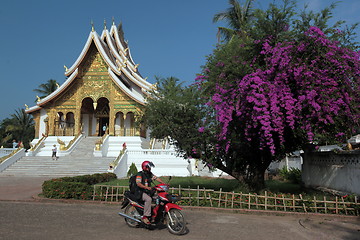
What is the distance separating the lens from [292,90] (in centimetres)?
707

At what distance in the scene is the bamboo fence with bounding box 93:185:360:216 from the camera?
22.4 ft

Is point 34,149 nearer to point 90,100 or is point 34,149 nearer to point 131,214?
point 90,100

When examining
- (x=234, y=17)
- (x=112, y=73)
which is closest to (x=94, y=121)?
(x=112, y=73)

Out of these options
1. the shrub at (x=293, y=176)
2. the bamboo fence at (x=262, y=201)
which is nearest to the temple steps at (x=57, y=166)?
the bamboo fence at (x=262, y=201)

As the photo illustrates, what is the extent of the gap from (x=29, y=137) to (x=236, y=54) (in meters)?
39.9

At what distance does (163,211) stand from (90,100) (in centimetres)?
2250

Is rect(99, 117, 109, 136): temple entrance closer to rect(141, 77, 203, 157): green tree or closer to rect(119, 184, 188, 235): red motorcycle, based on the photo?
rect(141, 77, 203, 157): green tree

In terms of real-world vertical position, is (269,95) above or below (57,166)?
above

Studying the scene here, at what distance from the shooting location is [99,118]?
26.9 m

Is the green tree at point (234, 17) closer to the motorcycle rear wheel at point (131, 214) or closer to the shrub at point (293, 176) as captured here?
the shrub at point (293, 176)

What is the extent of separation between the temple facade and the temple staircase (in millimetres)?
4909

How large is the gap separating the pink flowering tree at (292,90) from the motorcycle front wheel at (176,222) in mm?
2613

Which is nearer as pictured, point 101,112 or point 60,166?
point 60,166

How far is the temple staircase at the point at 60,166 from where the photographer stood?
16.4 m
